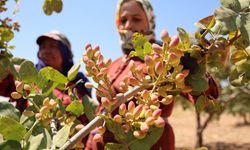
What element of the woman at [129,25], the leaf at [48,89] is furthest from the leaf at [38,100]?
the woman at [129,25]

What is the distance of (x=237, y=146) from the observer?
1216 centimetres

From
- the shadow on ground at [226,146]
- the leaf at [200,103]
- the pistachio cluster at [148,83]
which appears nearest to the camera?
the pistachio cluster at [148,83]

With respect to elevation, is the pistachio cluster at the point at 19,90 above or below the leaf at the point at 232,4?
below

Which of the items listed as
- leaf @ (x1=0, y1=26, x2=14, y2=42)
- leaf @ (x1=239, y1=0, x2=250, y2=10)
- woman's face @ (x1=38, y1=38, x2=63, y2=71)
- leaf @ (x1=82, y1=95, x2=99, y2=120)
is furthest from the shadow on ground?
leaf @ (x1=239, y1=0, x2=250, y2=10)

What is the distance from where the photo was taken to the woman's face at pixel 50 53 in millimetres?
2611

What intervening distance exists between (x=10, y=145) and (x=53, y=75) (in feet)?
0.60

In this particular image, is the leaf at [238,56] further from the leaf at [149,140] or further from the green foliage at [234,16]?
the leaf at [149,140]

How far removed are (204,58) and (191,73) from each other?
4cm

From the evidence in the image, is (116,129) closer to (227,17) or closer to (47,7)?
(227,17)

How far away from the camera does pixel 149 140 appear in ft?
2.20

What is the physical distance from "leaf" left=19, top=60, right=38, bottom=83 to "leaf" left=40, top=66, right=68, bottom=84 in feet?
0.08

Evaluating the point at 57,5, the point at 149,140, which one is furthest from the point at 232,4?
the point at 57,5

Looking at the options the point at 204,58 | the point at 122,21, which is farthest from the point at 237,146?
the point at 204,58

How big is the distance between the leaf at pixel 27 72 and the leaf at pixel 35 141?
0.13 metres
